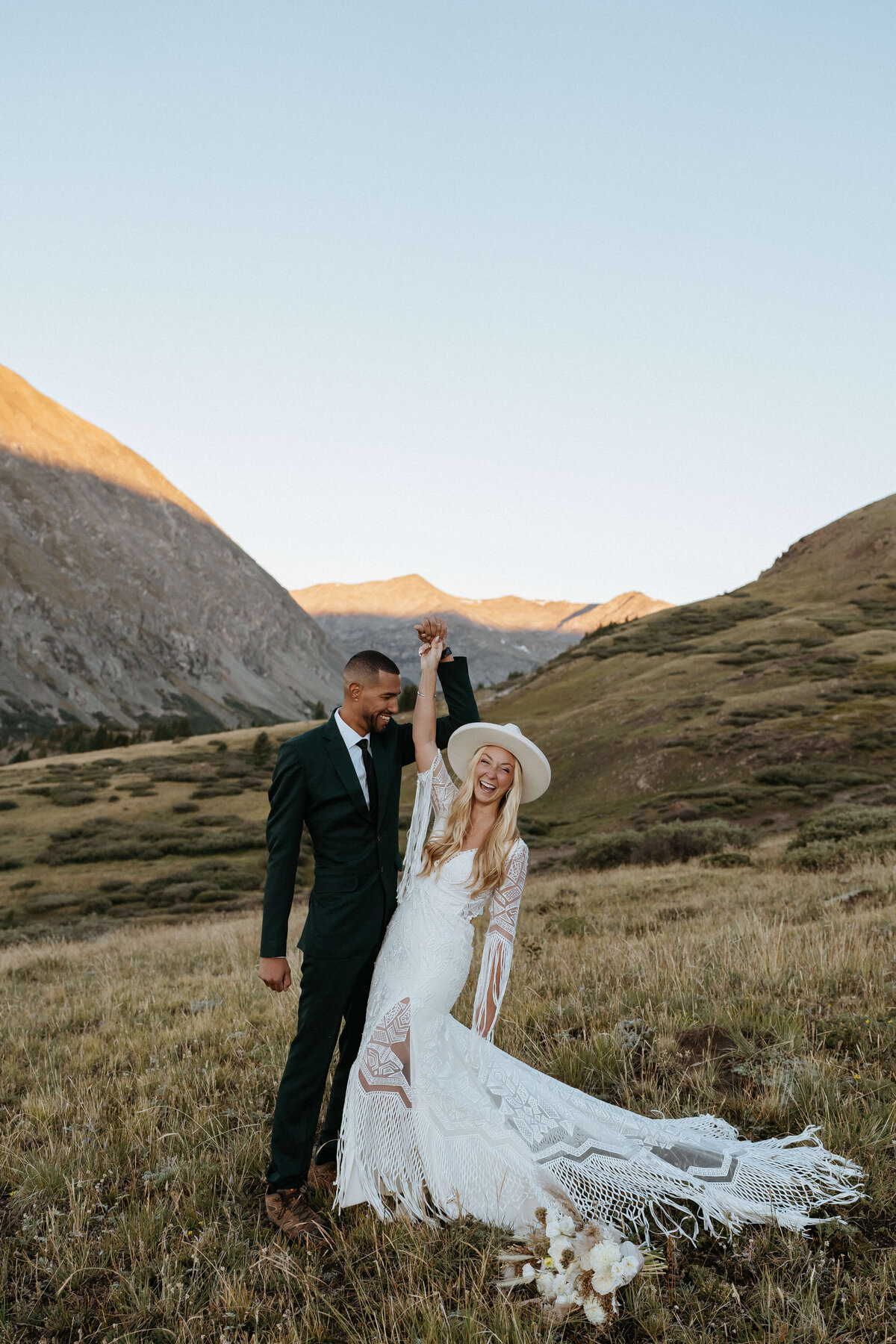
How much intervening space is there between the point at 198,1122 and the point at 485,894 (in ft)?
7.24

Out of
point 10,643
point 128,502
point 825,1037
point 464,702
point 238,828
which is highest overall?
point 128,502

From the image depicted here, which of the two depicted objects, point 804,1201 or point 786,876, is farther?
point 786,876

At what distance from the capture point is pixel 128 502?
569 ft

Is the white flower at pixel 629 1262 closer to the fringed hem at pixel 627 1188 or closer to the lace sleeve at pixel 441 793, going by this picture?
the fringed hem at pixel 627 1188

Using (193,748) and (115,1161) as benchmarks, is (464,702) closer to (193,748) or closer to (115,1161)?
(115,1161)

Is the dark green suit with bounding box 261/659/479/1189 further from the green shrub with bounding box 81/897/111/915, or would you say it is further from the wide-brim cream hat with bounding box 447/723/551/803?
the green shrub with bounding box 81/897/111/915

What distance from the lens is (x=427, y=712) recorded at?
4.16 meters

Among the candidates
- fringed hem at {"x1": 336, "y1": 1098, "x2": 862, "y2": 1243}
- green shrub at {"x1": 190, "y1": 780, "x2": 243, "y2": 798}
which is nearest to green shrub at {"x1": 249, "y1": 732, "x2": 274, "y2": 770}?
green shrub at {"x1": 190, "y1": 780, "x2": 243, "y2": 798}

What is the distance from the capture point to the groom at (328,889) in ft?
12.7

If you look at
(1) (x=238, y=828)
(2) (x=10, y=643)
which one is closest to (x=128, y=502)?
(2) (x=10, y=643)

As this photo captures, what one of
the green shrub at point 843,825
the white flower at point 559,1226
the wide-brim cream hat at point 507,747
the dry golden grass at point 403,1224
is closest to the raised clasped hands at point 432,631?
the wide-brim cream hat at point 507,747

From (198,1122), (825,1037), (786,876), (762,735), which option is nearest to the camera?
(198,1122)

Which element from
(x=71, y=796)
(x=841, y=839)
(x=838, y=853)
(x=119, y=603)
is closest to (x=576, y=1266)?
(x=838, y=853)

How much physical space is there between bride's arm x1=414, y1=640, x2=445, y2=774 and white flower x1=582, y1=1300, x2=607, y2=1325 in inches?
86.4
